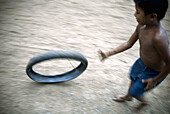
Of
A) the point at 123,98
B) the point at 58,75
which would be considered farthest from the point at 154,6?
the point at 58,75

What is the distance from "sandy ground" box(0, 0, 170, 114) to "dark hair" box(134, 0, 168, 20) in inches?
50.6

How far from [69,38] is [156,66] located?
2.08 meters

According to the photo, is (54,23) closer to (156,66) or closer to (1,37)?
(1,37)

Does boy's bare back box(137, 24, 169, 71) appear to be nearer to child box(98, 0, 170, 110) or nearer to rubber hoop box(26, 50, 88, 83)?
child box(98, 0, 170, 110)

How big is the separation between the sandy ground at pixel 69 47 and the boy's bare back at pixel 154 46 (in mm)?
825

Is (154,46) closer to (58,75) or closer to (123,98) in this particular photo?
(123,98)

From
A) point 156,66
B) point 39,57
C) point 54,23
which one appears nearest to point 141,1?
point 156,66

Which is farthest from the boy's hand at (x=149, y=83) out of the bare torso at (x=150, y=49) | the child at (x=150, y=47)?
the bare torso at (x=150, y=49)

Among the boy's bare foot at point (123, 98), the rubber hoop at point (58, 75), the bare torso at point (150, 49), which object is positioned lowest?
the boy's bare foot at point (123, 98)

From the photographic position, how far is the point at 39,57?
6.95 ft

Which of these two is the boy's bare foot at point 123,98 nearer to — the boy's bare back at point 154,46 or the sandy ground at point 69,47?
the sandy ground at point 69,47

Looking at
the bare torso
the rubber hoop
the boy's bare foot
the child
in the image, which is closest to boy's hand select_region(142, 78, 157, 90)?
the child

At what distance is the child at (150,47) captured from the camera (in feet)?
4.98

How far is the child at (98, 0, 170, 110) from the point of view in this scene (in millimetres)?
1519
